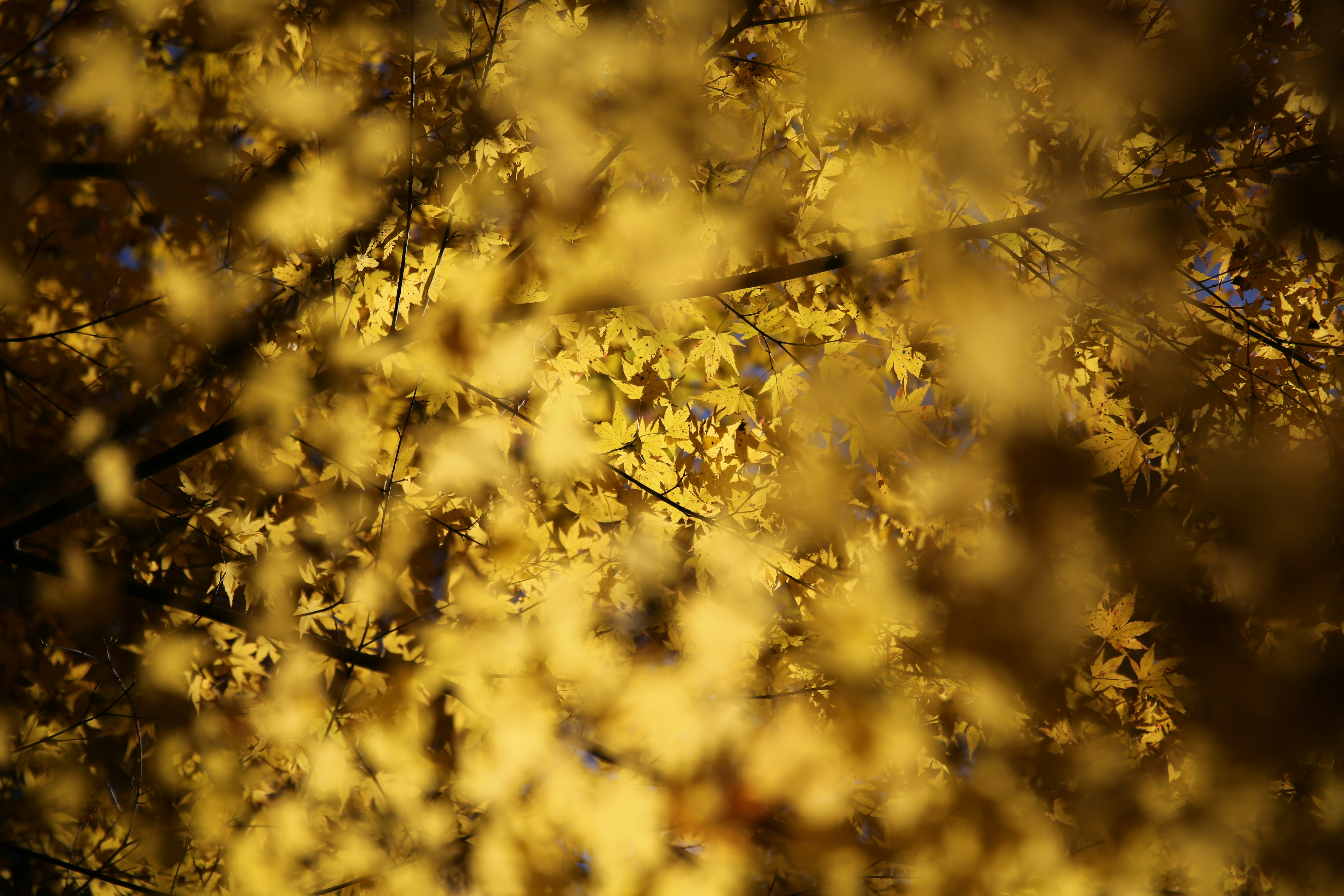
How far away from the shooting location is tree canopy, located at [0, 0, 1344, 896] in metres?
2.04

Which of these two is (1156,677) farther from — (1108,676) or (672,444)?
(672,444)

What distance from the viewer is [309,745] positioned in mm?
2307

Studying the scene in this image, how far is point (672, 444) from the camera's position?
2.04m

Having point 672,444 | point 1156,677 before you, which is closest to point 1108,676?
point 1156,677

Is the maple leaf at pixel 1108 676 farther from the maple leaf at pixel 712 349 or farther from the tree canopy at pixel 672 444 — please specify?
the maple leaf at pixel 712 349

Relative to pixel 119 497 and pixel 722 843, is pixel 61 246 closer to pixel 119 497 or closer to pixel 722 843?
pixel 119 497

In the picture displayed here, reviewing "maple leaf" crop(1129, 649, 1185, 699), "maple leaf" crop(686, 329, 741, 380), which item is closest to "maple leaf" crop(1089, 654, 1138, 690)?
"maple leaf" crop(1129, 649, 1185, 699)

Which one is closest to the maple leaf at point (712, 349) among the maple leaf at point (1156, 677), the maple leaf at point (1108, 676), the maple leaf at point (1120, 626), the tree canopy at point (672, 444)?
the tree canopy at point (672, 444)

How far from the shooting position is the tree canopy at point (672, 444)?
2041 millimetres

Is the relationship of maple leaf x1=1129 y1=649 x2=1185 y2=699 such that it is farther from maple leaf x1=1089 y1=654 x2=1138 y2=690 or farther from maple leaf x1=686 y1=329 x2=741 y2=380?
maple leaf x1=686 y1=329 x2=741 y2=380

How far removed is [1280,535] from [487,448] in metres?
2.89

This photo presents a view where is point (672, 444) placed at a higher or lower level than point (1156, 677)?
higher

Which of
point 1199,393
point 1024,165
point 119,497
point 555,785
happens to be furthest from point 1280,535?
point 119,497

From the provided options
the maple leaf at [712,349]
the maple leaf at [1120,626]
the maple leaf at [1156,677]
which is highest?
the maple leaf at [712,349]
